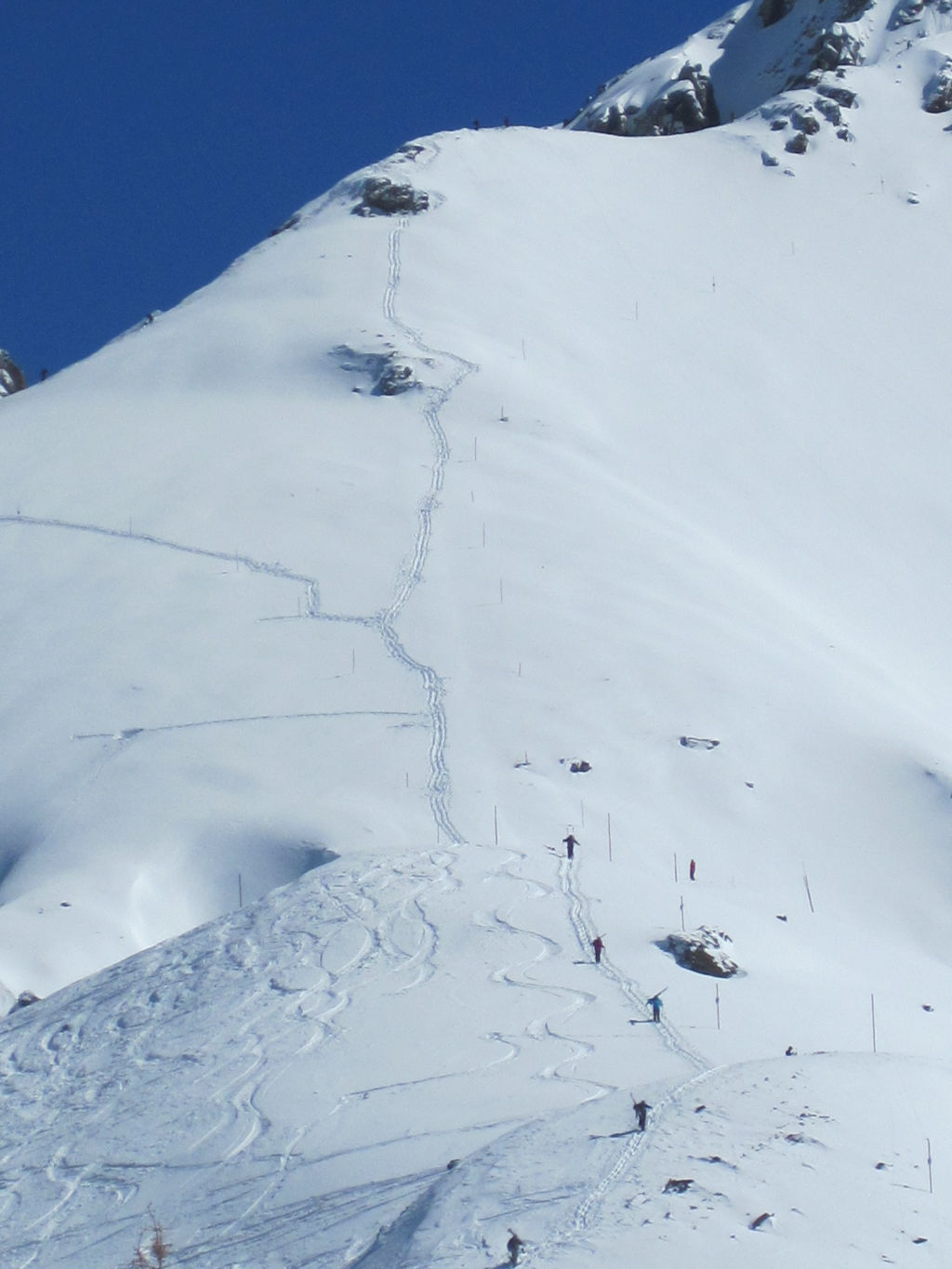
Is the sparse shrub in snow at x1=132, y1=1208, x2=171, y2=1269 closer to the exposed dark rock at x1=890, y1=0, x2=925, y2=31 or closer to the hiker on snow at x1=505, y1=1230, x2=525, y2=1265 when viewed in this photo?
the hiker on snow at x1=505, y1=1230, x2=525, y2=1265

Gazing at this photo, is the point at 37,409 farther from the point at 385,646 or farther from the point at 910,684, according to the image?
the point at 910,684

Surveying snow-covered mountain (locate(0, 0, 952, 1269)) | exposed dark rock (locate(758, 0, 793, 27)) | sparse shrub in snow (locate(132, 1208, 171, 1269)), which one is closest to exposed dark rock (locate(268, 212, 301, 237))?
snow-covered mountain (locate(0, 0, 952, 1269))

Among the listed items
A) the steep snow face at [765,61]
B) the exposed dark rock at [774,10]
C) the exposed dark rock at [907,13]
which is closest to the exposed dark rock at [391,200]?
the steep snow face at [765,61]

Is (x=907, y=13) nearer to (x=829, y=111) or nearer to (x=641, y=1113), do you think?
(x=829, y=111)

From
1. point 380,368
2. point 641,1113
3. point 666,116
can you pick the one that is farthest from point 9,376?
point 641,1113

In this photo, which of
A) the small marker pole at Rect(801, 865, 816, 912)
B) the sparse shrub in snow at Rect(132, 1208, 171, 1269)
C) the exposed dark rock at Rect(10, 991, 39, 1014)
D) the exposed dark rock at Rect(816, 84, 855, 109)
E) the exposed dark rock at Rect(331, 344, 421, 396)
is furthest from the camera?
the exposed dark rock at Rect(816, 84, 855, 109)
